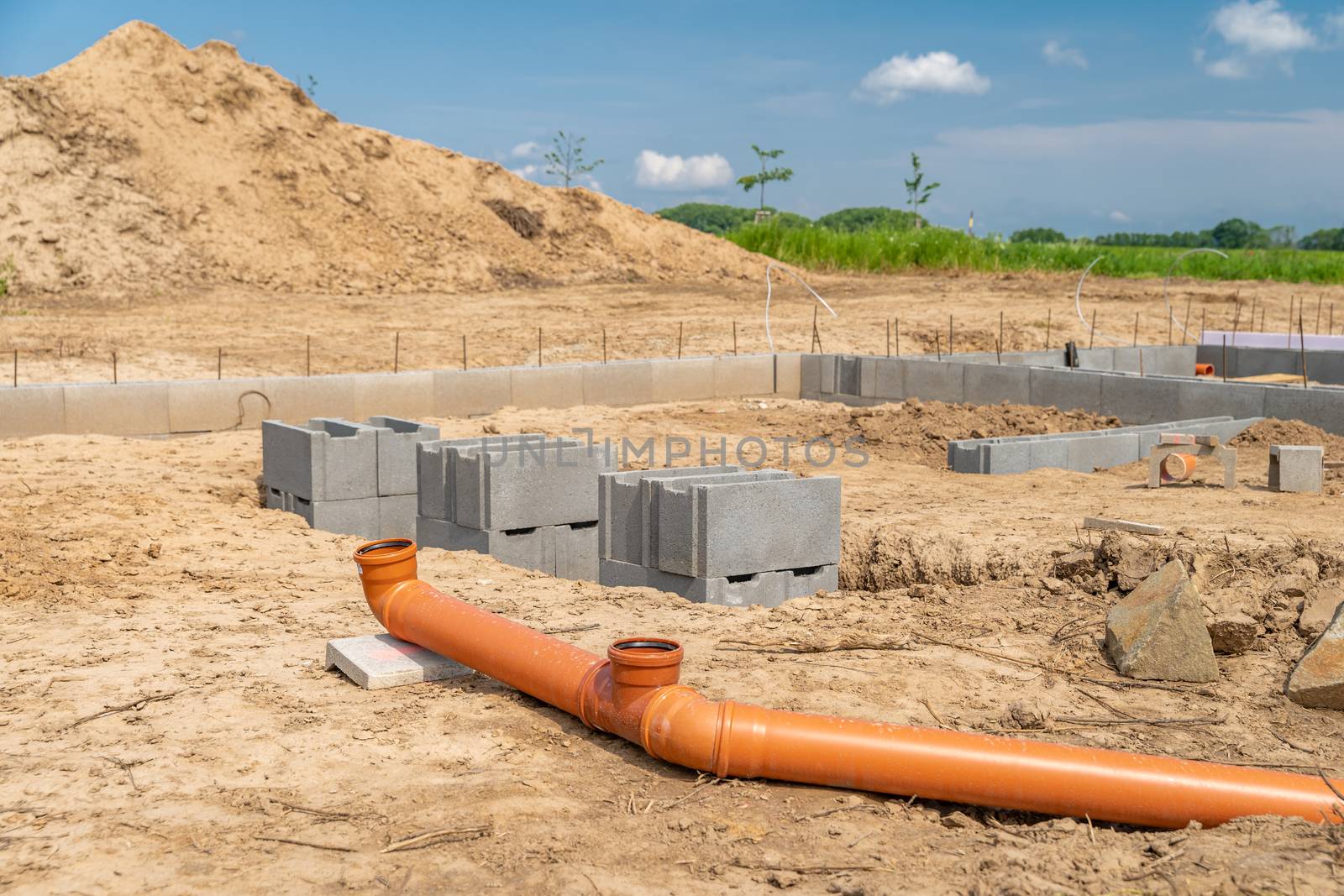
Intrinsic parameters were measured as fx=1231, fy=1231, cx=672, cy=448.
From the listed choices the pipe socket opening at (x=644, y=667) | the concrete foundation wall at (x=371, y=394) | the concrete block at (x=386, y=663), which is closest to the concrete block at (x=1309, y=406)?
the concrete foundation wall at (x=371, y=394)

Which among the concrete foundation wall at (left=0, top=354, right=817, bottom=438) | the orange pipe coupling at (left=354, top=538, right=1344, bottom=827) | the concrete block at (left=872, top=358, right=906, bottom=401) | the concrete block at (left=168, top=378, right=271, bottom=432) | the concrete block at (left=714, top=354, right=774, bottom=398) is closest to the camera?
the orange pipe coupling at (left=354, top=538, right=1344, bottom=827)

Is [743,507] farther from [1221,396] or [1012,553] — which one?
[1221,396]

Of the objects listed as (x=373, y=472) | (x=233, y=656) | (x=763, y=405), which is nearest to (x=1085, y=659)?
(x=233, y=656)

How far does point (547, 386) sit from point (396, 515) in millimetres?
4753

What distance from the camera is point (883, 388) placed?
44.0ft

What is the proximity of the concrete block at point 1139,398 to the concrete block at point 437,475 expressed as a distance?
20.6 feet

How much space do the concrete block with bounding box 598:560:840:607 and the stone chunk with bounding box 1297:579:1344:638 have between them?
2144 millimetres

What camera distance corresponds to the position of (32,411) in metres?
10.2

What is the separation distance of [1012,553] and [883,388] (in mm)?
7190

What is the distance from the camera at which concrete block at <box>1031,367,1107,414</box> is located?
1170 cm

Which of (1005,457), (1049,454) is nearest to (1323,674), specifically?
(1005,457)

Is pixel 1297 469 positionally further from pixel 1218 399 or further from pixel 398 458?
pixel 398 458

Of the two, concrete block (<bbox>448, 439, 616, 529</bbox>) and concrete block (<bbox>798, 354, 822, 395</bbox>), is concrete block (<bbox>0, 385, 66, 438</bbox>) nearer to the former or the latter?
concrete block (<bbox>448, 439, 616, 529</bbox>)

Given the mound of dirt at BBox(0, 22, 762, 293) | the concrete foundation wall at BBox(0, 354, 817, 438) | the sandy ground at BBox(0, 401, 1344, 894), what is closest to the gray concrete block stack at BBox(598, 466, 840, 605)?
the sandy ground at BBox(0, 401, 1344, 894)
